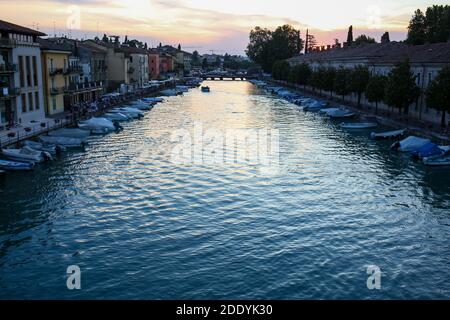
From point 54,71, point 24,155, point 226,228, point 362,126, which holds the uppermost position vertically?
point 54,71

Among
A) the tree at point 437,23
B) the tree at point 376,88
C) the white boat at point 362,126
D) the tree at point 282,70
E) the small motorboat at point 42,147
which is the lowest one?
the small motorboat at point 42,147

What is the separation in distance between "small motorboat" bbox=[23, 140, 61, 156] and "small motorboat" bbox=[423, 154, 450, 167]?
3396 cm

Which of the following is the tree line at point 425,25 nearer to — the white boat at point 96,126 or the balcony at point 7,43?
the white boat at point 96,126

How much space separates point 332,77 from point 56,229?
7722cm

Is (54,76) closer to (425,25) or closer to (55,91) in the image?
(55,91)

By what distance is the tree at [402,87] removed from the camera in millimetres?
58656

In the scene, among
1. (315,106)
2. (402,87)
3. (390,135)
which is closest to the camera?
(390,135)

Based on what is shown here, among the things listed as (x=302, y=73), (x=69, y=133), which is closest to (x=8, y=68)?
(x=69, y=133)

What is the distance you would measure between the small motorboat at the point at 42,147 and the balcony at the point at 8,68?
10782mm

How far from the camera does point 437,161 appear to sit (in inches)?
1626

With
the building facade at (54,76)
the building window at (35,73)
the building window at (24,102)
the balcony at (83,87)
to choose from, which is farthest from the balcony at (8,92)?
the balcony at (83,87)

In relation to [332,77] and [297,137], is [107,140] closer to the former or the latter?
[297,137]

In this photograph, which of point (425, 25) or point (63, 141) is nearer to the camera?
point (63, 141)

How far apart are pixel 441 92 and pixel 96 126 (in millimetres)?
39684
